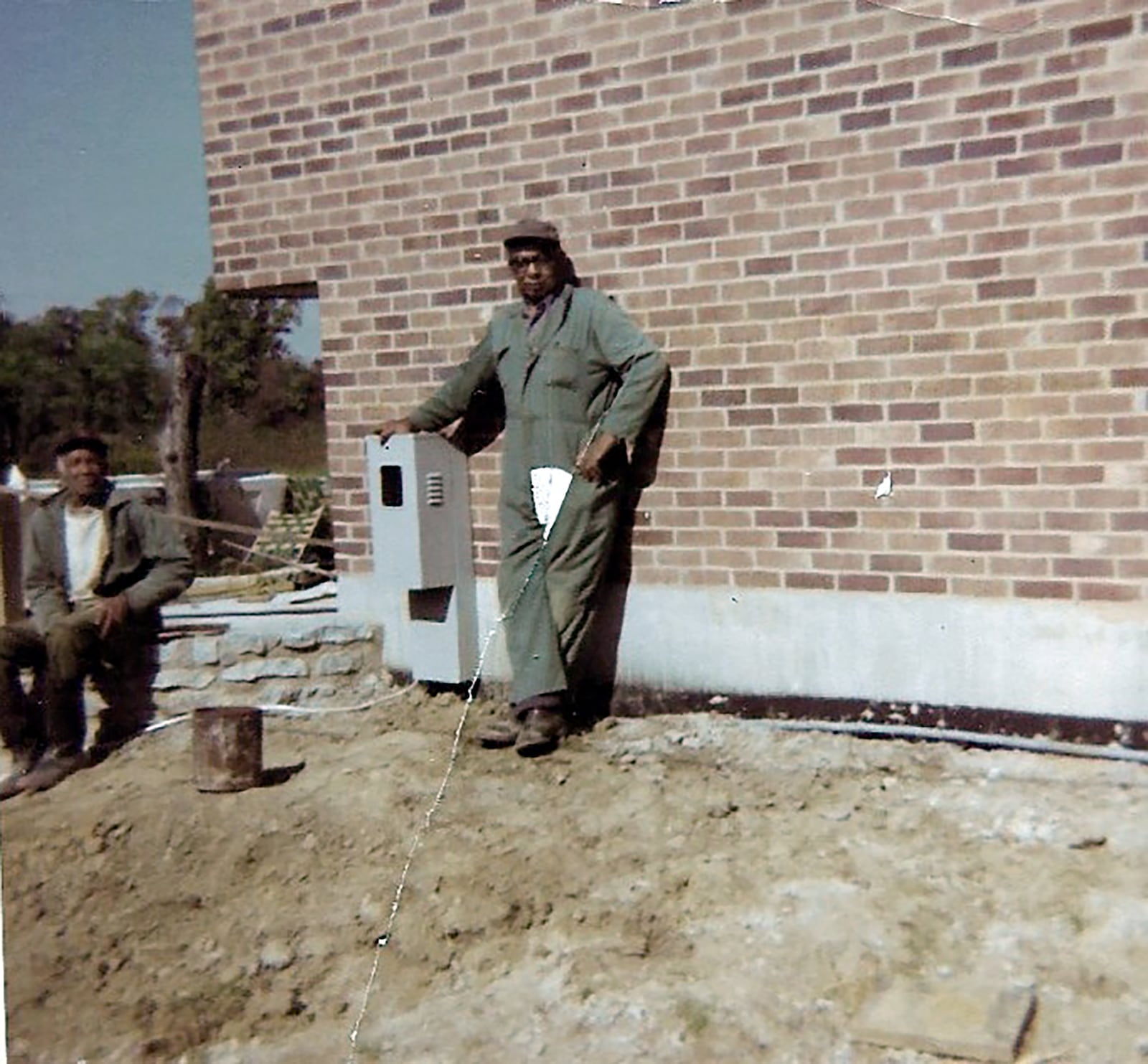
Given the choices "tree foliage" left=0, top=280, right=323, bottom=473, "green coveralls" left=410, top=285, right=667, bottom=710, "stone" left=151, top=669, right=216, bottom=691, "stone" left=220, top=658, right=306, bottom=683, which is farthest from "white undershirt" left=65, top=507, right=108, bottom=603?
"green coveralls" left=410, top=285, right=667, bottom=710

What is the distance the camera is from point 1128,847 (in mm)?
2740

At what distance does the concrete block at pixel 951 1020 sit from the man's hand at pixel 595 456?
132 cm

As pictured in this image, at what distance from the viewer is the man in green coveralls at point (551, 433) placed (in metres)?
3.04

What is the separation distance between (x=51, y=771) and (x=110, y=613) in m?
0.42

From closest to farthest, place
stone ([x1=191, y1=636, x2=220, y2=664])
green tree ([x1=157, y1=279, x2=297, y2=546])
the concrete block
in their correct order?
the concrete block → green tree ([x1=157, y1=279, x2=297, y2=546]) → stone ([x1=191, y1=636, x2=220, y2=664])

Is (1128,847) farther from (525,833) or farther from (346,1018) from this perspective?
(346,1018)

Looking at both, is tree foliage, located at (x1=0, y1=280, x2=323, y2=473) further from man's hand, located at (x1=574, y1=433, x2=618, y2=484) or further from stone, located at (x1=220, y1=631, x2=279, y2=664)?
man's hand, located at (x1=574, y1=433, x2=618, y2=484)

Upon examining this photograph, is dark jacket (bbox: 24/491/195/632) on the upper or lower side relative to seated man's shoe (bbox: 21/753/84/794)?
upper

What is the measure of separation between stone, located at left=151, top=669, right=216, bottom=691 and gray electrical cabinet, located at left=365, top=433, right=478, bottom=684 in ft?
1.53

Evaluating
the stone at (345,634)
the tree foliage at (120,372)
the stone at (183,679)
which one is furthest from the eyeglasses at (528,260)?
the stone at (183,679)

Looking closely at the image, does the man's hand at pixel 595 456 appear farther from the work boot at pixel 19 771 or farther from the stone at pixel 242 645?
the work boot at pixel 19 771

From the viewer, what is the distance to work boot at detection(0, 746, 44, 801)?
2.94m

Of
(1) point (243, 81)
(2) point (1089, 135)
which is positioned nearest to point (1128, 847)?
(2) point (1089, 135)

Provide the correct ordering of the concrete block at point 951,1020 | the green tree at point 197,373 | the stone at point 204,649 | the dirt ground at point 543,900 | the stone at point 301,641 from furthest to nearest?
the stone at point 301,641
the stone at point 204,649
the green tree at point 197,373
the dirt ground at point 543,900
the concrete block at point 951,1020
